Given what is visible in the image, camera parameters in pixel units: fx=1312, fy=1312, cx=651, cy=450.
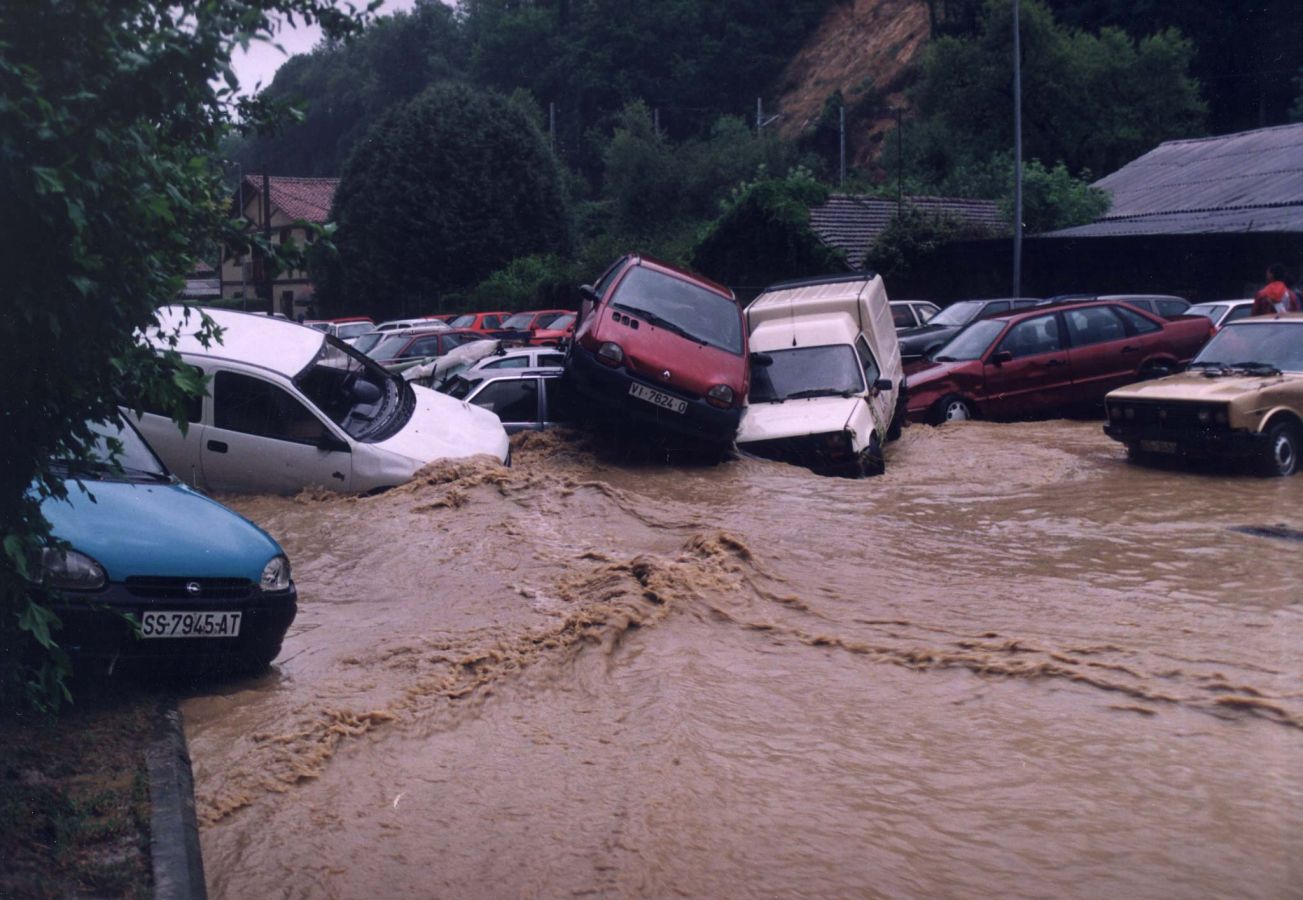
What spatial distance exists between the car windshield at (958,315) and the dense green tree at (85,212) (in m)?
19.4

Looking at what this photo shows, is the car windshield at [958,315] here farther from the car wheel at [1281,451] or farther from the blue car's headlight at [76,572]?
the blue car's headlight at [76,572]

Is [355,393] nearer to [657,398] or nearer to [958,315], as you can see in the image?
[657,398]

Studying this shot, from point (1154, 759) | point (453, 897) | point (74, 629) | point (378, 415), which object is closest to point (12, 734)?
point (74, 629)

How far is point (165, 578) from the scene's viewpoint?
20.1 feet

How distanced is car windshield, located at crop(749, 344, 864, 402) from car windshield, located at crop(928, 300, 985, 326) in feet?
31.2

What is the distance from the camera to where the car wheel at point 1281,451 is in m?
11.8

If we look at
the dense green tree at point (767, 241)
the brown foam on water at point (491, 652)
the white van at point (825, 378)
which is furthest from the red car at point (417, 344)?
the brown foam on water at point (491, 652)

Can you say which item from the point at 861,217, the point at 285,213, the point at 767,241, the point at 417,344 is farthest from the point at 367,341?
the point at 285,213

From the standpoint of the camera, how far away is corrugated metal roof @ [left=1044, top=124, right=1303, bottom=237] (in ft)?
86.5

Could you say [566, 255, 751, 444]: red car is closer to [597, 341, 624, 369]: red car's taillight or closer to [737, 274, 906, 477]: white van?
[597, 341, 624, 369]: red car's taillight

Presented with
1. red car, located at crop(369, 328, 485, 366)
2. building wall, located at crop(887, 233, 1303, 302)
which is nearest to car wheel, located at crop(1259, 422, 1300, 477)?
building wall, located at crop(887, 233, 1303, 302)

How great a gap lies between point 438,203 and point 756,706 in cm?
4306

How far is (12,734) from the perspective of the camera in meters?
5.44

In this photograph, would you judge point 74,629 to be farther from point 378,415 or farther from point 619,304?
point 619,304
